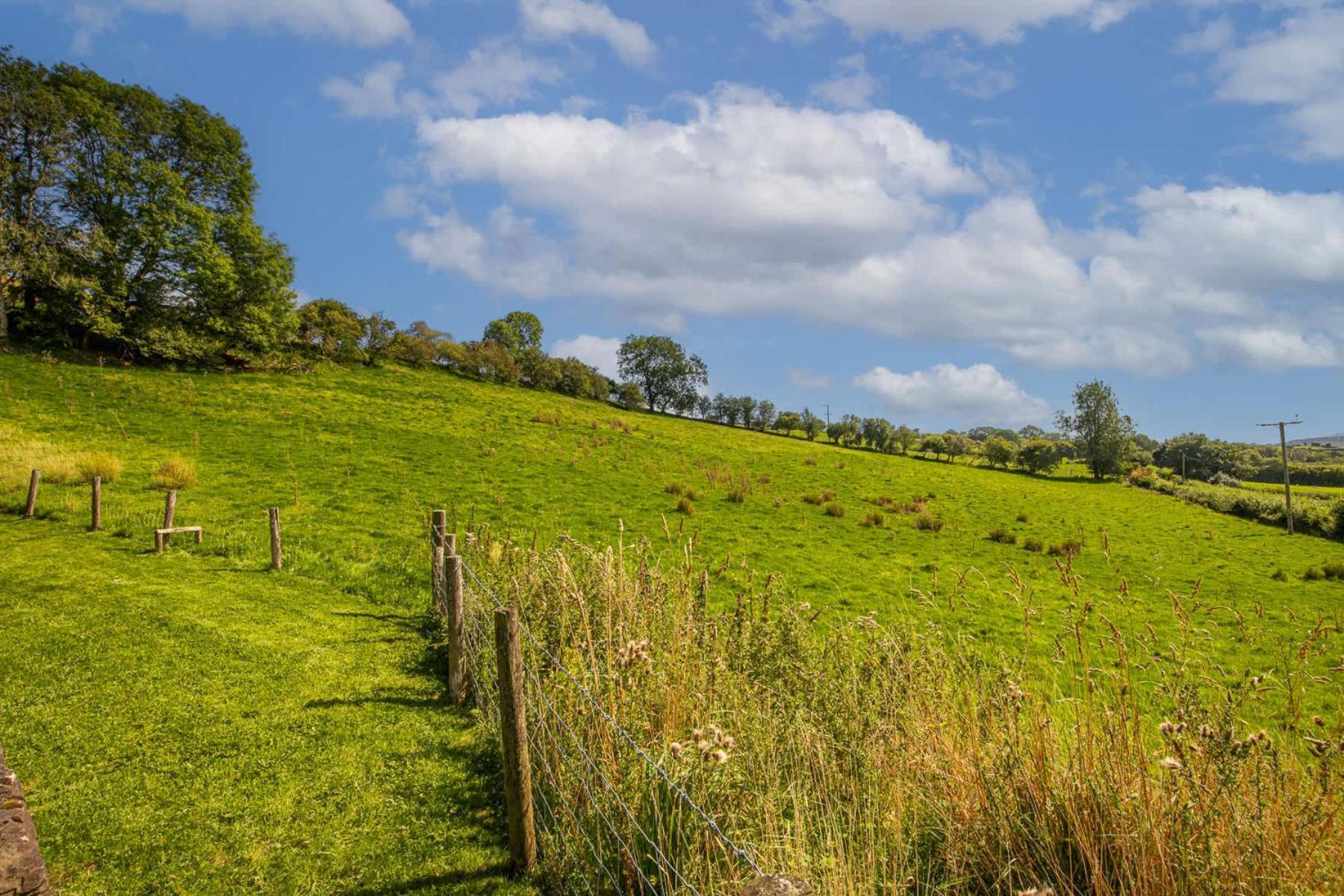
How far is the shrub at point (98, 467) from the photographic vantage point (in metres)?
17.6

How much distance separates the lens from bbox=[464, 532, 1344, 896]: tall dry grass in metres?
3.11

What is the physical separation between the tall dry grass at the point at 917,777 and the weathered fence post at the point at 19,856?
274cm

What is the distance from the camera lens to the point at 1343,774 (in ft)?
10.1

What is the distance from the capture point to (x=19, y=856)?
2613 mm

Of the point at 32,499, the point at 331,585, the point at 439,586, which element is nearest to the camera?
the point at 439,586

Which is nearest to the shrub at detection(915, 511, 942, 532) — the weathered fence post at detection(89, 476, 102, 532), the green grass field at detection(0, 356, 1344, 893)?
the green grass field at detection(0, 356, 1344, 893)

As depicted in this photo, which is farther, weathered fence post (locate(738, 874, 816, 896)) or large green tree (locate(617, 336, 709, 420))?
large green tree (locate(617, 336, 709, 420))

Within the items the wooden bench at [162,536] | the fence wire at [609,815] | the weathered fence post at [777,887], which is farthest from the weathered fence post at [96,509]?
the weathered fence post at [777,887]

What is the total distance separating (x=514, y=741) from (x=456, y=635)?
130 inches

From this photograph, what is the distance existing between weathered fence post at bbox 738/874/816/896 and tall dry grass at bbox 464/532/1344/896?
Answer: 3.75 ft

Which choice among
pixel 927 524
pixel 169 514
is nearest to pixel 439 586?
pixel 169 514

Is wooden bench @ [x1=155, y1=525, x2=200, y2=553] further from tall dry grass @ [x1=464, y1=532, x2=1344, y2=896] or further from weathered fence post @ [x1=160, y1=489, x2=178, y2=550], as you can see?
tall dry grass @ [x1=464, y1=532, x2=1344, y2=896]

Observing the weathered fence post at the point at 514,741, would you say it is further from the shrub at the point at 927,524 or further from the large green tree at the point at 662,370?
the large green tree at the point at 662,370

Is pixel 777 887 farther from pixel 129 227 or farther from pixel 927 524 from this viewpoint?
pixel 129 227
